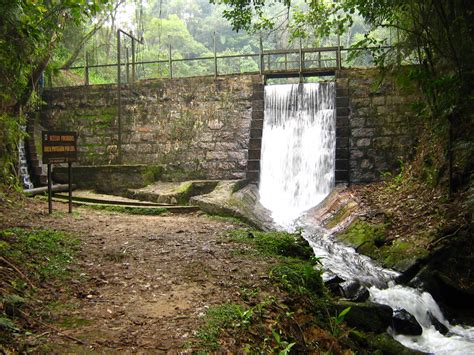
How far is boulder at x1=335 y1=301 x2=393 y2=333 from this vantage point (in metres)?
4.52

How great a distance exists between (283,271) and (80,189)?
833 cm

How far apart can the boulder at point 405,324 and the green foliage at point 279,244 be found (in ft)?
4.53

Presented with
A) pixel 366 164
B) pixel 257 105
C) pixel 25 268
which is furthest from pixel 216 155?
pixel 25 268

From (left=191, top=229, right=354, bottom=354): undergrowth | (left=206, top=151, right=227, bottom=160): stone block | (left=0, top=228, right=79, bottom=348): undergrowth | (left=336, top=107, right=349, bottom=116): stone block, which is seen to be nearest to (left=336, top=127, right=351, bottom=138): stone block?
(left=336, top=107, right=349, bottom=116): stone block

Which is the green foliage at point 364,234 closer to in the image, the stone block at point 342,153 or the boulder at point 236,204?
the boulder at point 236,204

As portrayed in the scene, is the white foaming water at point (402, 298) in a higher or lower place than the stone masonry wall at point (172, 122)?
lower

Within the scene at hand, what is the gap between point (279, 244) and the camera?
564 cm

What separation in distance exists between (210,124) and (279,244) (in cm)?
762

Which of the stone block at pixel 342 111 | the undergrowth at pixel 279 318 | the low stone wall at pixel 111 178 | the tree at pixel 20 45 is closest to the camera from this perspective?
the undergrowth at pixel 279 318

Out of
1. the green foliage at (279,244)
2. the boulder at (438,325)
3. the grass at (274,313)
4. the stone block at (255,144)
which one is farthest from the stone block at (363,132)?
the grass at (274,313)

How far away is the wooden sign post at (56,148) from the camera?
7.35 m

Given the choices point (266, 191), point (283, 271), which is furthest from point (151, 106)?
point (283, 271)

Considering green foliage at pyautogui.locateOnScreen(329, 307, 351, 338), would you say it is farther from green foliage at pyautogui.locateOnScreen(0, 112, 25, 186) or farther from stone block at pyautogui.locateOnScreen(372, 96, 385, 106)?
stone block at pyautogui.locateOnScreen(372, 96, 385, 106)

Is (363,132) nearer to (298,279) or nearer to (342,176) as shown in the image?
(342,176)
